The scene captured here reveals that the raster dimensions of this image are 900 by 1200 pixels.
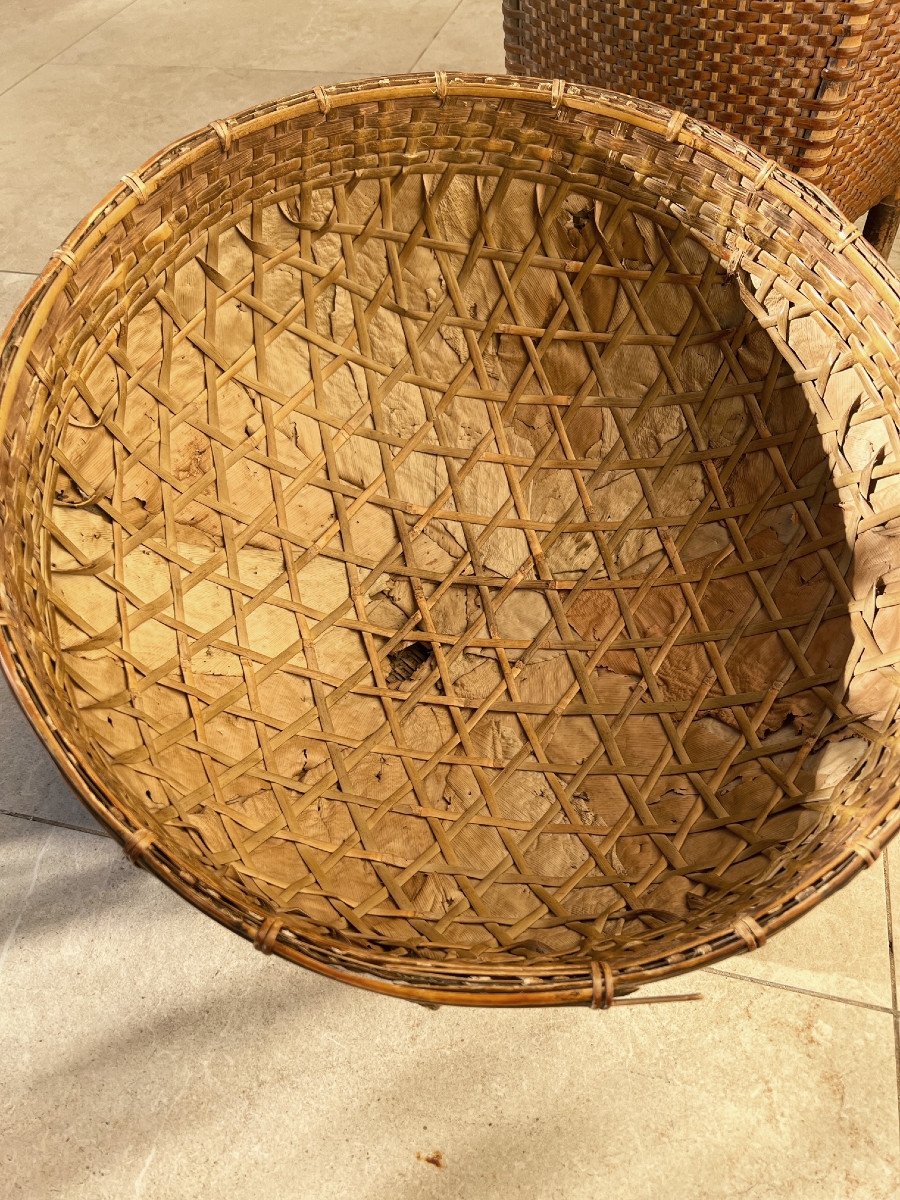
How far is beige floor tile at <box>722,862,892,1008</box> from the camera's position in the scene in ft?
3.26

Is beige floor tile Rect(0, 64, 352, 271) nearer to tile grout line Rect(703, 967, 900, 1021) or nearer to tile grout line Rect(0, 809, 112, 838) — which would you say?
tile grout line Rect(0, 809, 112, 838)

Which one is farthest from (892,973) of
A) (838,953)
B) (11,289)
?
(11,289)

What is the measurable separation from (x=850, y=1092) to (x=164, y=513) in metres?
0.82

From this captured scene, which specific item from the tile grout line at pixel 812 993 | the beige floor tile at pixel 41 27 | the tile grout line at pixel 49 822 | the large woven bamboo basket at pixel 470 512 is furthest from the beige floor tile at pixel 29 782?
the beige floor tile at pixel 41 27

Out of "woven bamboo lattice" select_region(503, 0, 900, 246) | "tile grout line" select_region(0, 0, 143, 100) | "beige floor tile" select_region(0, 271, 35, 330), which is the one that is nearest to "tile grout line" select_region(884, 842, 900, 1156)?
"woven bamboo lattice" select_region(503, 0, 900, 246)

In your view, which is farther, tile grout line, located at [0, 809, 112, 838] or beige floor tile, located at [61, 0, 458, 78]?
beige floor tile, located at [61, 0, 458, 78]

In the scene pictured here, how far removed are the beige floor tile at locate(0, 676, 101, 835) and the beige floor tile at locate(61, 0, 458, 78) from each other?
1.71 m

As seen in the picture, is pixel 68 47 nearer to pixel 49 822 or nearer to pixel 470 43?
pixel 470 43

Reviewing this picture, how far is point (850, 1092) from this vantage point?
926 mm

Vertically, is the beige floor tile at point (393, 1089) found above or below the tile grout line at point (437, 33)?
below

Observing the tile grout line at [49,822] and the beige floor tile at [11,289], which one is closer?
the tile grout line at [49,822]

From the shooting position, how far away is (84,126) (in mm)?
2189

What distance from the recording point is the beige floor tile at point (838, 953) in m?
0.99

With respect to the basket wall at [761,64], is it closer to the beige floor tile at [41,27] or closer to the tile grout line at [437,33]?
the tile grout line at [437,33]
